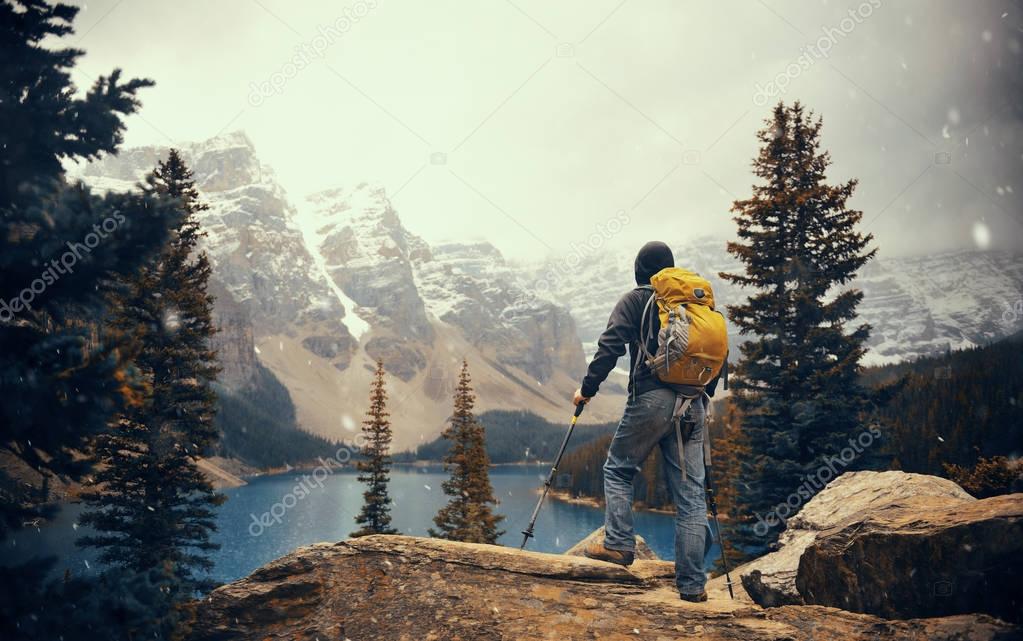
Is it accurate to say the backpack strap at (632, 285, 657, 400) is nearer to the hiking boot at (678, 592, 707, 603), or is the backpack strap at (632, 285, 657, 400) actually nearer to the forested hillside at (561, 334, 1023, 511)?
the hiking boot at (678, 592, 707, 603)

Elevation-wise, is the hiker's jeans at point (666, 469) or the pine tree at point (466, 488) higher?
the hiker's jeans at point (666, 469)

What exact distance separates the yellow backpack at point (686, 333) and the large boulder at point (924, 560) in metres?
2.45

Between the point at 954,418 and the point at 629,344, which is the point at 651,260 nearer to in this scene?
the point at 629,344

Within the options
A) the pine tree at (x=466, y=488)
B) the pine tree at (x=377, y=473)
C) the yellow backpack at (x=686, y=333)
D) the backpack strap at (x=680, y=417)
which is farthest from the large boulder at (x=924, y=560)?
the pine tree at (x=377, y=473)

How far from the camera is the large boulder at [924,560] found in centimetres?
514

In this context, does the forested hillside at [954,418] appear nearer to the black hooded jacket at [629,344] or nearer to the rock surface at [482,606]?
the rock surface at [482,606]

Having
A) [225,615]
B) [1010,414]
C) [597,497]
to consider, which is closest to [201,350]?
[225,615]

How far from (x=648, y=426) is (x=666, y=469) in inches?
28.4

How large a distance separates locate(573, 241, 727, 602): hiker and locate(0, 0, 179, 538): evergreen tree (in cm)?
458

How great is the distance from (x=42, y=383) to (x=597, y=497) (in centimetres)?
10070

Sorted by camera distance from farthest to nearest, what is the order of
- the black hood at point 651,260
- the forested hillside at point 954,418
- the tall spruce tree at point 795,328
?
the forested hillside at point 954,418, the tall spruce tree at point 795,328, the black hood at point 651,260

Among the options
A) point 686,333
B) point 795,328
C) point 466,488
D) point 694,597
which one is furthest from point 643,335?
point 466,488

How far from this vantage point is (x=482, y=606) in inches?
227

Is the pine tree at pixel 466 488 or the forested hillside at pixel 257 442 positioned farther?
the forested hillside at pixel 257 442
